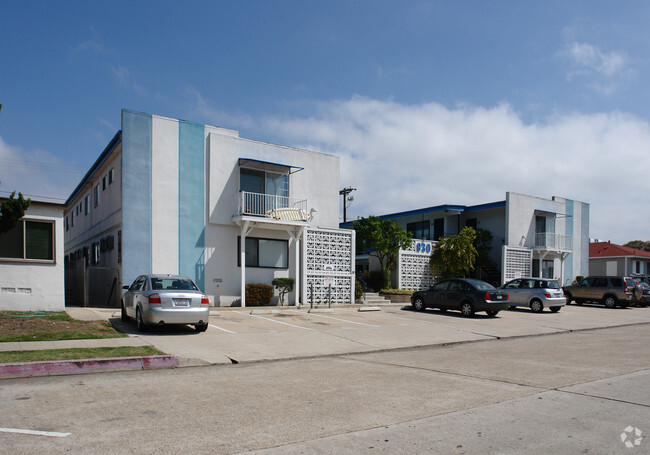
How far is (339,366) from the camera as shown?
32.8 ft

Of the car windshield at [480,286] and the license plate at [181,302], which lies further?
the car windshield at [480,286]

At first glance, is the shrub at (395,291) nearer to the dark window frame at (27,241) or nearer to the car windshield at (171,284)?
the car windshield at (171,284)

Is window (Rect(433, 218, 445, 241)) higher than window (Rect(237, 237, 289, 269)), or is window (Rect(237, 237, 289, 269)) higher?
window (Rect(433, 218, 445, 241))

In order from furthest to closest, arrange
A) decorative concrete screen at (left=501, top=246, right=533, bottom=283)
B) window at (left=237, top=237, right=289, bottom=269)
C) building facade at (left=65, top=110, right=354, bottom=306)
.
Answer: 1. decorative concrete screen at (left=501, top=246, right=533, bottom=283)
2. window at (left=237, top=237, right=289, bottom=269)
3. building facade at (left=65, top=110, right=354, bottom=306)

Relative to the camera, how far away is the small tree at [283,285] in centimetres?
2252

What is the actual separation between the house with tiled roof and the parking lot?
86.0 ft

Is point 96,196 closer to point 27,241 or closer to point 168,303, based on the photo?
point 27,241

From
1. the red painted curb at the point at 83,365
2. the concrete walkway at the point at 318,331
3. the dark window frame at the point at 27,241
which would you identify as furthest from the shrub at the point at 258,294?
the red painted curb at the point at 83,365

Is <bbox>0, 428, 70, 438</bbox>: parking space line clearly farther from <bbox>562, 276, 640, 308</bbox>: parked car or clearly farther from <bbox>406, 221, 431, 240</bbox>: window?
<bbox>406, 221, 431, 240</bbox>: window

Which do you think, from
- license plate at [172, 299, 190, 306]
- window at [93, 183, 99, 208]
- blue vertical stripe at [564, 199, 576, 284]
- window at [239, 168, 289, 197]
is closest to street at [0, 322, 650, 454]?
license plate at [172, 299, 190, 306]

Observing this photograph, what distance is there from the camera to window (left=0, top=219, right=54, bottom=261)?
1702 centimetres

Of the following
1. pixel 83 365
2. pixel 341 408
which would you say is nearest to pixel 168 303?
pixel 83 365

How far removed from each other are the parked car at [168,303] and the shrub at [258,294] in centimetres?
763

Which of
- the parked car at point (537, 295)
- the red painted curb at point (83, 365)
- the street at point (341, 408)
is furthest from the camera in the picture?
the parked car at point (537, 295)
